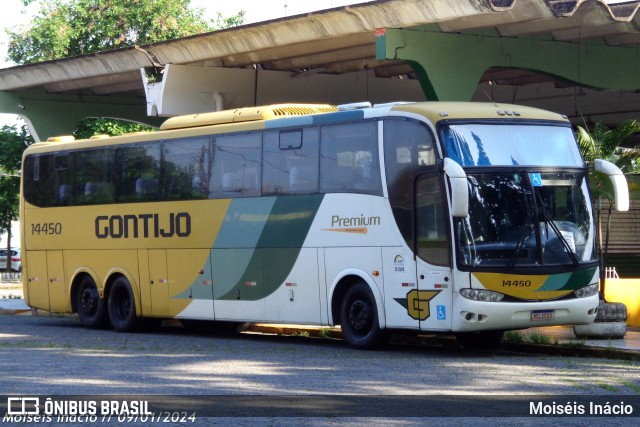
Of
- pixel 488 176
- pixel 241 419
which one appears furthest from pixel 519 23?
pixel 241 419

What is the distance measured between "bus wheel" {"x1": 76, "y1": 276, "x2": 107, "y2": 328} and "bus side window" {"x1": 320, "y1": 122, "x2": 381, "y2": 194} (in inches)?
268

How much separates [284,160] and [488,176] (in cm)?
378

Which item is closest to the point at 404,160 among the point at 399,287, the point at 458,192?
the point at 458,192

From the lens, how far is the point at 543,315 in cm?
1683

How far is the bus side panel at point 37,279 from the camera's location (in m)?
25.0

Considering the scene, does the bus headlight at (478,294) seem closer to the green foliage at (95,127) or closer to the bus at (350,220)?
the bus at (350,220)

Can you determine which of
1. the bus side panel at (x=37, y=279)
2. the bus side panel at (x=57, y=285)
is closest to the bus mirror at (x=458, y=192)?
the bus side panel at (x=57, y=285)

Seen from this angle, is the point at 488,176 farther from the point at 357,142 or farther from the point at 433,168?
the point at 357,142

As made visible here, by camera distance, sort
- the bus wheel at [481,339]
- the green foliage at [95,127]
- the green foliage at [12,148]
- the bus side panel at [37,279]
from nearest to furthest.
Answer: the bus wheel at [481,339] → the bus side panel at [37,279] → the green foliage at [12,148] → the green foliage at [95,127]

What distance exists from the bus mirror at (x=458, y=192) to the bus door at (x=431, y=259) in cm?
55

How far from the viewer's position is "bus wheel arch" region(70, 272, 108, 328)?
2369 cm

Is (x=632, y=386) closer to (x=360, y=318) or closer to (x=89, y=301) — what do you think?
(x=360, y=318)

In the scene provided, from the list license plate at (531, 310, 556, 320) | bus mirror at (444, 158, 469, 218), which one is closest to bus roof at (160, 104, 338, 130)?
bus mirror at (444, 158, 469, 218)

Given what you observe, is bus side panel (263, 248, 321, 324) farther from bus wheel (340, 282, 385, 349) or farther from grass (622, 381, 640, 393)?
grass (622, 381, 640, 393)
